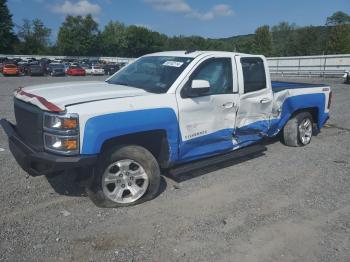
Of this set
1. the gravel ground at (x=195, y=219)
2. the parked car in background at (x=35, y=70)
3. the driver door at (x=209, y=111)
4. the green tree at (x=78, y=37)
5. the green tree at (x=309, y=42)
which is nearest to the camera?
the gravel ground at (x=195, y=219)

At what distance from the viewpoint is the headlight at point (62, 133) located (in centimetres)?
365

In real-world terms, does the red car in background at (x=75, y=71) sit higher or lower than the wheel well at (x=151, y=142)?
higher

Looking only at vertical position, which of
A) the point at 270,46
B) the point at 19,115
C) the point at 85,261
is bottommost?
the point at 85,261

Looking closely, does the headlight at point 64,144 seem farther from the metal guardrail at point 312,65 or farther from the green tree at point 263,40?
the green tree at point 263,40

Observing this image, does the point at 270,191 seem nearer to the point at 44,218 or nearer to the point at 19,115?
the point at 44,218

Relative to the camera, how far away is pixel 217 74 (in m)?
5.14

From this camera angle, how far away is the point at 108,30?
374 feet

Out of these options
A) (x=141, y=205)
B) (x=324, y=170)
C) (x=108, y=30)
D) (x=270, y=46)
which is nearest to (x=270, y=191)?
(x=324, y=170)

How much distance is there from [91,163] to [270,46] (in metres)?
89.0

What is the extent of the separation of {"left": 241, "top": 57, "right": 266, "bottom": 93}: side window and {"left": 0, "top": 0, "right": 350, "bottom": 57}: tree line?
68.0 meters

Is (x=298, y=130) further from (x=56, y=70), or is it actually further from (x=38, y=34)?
(x=38, y=34)

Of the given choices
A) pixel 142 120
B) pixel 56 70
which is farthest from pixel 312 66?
pixel 142 120

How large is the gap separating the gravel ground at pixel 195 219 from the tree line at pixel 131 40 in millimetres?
69272

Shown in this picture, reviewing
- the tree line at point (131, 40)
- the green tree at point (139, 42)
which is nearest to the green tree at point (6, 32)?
the tree line at point (131, 40)
